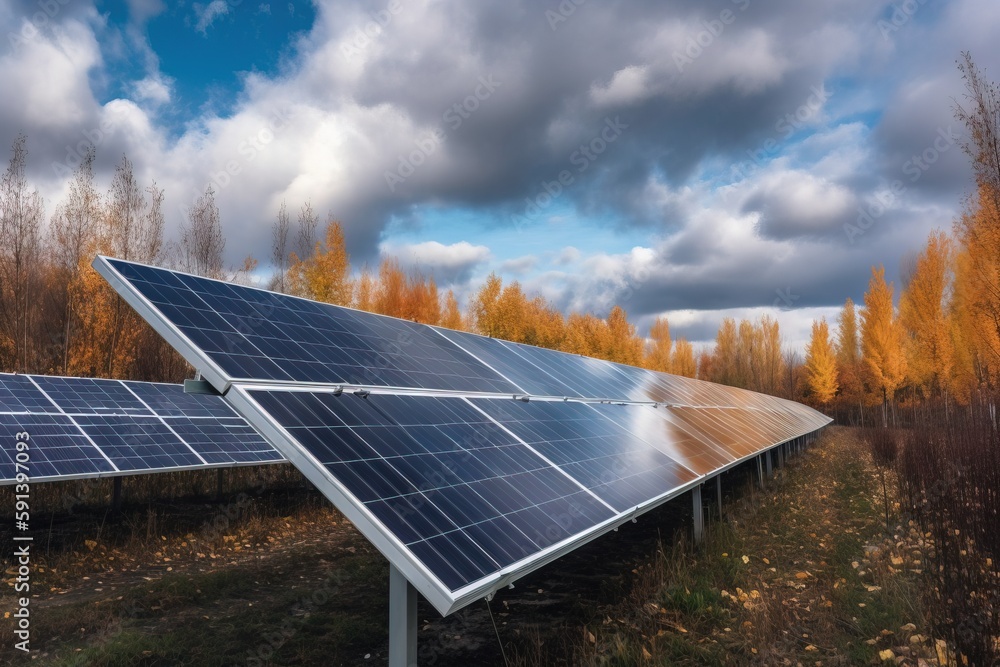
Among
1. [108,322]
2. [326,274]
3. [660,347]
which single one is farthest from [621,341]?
[108,322]

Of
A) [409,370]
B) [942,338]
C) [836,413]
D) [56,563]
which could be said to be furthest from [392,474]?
[836,413]

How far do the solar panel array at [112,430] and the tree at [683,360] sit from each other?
257ft

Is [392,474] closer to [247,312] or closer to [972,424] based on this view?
[247,312]

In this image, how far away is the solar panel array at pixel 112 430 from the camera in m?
11.8

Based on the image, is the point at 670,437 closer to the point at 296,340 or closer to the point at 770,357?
the point at 296,340

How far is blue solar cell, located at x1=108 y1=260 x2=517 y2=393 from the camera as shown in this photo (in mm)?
5809

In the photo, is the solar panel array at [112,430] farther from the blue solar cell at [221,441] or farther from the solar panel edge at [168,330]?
the solar panel edge at [168,330]

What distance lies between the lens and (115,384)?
16438 mm

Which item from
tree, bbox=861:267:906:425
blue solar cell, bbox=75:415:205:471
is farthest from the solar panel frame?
tree, bbox=861:267:906:425

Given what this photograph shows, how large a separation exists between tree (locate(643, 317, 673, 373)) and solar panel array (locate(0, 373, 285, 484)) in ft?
233

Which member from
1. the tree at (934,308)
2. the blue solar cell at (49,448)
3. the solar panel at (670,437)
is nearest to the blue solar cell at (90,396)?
the blue solar cell at (49,448)

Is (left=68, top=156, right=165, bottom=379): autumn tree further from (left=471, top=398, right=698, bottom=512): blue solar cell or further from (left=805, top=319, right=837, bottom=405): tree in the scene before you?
(left=805, top=319, right=837, bottom=405): tree

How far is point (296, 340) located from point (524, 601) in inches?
194

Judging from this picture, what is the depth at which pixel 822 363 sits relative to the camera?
6769 cm
